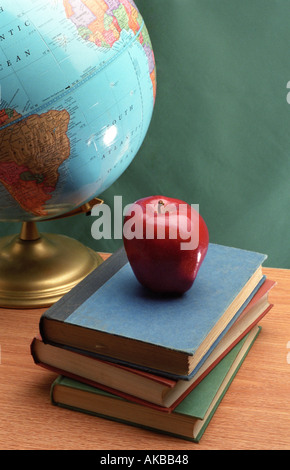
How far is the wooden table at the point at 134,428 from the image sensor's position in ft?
2.50

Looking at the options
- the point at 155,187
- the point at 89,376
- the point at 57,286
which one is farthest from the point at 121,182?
the point at 89,376

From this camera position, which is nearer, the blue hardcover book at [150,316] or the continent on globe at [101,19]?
the blue hardcover book at [150,316]

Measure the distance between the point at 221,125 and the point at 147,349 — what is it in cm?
69

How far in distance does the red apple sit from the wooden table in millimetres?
165

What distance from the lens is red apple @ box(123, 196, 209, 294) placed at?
837 mm

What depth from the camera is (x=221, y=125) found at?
4.36 ft

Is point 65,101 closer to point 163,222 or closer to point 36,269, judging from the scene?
point 163,222

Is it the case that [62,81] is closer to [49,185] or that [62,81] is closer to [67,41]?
[67,41]

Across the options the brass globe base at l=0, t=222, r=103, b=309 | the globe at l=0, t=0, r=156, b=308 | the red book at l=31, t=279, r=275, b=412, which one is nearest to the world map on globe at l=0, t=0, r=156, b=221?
the globe at l=0, t=0, r=156, b=308

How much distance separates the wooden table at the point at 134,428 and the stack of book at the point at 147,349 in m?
0.02

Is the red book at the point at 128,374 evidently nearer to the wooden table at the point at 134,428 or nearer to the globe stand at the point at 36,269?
the wooden table at the point at 134,428

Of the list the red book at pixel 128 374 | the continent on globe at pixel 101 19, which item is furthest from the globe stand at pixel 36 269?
the continent on globe at pixel 101 19

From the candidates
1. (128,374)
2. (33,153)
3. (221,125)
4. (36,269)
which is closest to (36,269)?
(36,269)

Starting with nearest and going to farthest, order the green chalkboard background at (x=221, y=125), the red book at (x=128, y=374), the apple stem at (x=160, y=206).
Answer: the red book at (x=128, y=374), the apple stem at (x=160, y=206), the green chalkboard background at (x=221, y=125)
